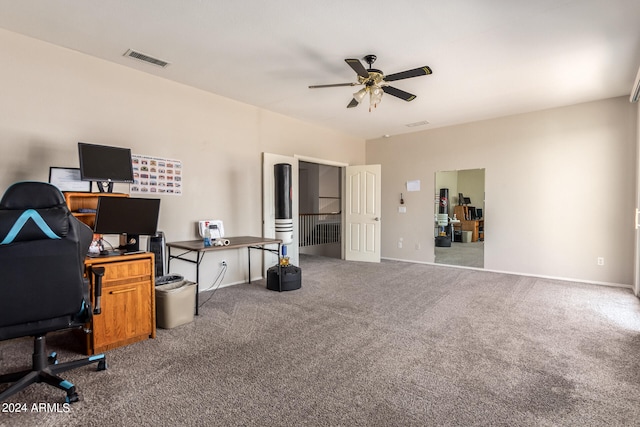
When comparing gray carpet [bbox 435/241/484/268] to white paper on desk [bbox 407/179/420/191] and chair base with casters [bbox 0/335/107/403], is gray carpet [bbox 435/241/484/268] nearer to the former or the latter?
white paper on desk [bbox 407/179/420/191]

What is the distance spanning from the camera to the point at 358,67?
2.92 meters

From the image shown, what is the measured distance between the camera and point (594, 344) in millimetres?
2666

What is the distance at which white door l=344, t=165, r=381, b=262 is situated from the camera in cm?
651

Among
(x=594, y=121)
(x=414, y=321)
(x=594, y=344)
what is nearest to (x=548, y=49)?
(x=594, y=121)

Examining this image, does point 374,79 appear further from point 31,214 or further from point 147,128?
point 31,214

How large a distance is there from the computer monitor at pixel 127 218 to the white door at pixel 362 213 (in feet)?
14.4

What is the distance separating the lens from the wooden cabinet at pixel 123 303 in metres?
2.48

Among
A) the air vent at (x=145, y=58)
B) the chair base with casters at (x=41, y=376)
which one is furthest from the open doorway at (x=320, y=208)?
the chair base with casters at (x=41, y=376)

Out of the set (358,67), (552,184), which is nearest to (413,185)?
(552,184)

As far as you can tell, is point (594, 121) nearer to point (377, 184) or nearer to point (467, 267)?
→ point (467, 267)

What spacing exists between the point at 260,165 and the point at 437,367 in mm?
3774

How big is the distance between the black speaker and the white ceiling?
1.92 meters

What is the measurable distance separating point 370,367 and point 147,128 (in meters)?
3.49

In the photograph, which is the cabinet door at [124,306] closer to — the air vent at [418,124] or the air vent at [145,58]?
the air vent at [145,58]
